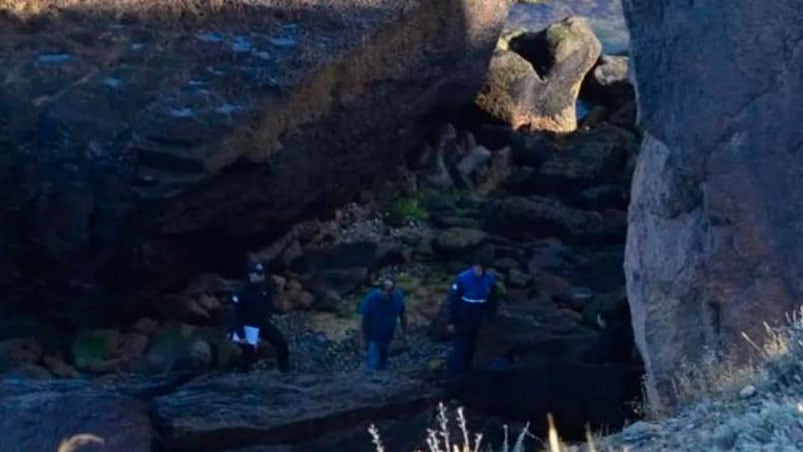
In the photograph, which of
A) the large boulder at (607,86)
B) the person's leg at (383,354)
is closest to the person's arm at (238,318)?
the person's leg at (383,354)

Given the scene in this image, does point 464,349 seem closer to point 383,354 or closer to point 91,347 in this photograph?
point 383,354

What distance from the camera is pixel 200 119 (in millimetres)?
14539

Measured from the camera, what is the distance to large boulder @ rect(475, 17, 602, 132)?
19.8 m

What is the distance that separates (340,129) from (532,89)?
4506mm

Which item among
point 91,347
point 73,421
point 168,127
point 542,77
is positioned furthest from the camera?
point 542,77

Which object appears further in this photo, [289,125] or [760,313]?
[289,125]

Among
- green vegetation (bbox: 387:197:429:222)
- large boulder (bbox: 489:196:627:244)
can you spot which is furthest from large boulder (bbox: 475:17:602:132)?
large boulder (bbox: 489:196:627:244)

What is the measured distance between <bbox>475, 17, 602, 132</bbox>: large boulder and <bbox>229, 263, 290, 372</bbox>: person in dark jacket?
720cm

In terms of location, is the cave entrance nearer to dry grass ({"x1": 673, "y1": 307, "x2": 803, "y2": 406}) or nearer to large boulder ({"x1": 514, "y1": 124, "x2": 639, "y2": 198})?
large boulder ({"x1": 514, "y1": 124, "x2": 639, "y2": 198})

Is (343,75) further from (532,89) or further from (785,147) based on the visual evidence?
(785,147)

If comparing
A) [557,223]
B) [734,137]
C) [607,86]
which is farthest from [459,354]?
[607,86]

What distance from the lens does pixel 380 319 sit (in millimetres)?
12516

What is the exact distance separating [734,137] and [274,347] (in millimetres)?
5257

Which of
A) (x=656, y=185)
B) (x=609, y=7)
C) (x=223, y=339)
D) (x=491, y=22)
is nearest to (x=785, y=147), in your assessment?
(x=656, y=185)
